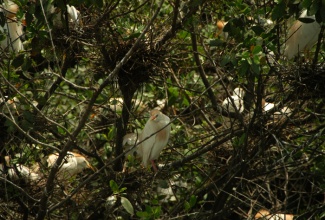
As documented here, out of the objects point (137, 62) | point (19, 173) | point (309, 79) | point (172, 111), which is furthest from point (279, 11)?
point (19, 173)

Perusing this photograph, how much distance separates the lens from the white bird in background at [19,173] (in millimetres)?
3445

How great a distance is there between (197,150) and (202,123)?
559 mm

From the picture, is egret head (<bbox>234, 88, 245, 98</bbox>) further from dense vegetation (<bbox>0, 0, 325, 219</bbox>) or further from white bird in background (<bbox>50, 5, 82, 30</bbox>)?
white bird in background (<bbox>50, 5, 82, 30</bbox>)

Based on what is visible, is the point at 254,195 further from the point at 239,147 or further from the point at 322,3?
the point at 322,3

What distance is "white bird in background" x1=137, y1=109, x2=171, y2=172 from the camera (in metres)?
3.21

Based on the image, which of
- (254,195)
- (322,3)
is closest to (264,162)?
(254,195)

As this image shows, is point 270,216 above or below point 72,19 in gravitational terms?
below

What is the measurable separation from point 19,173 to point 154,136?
2.03ft

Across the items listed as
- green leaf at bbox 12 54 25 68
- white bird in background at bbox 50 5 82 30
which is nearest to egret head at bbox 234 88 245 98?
white bird in background at bbox 50 5 82 30

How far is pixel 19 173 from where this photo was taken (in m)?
3.47

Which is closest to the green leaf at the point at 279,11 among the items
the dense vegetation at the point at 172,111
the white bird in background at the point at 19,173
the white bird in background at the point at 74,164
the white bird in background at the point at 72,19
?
the dense vegetation at the point at 172,111

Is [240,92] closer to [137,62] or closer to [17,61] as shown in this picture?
[137,62]

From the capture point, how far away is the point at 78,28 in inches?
125

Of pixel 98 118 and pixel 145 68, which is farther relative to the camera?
pixel 98 118
